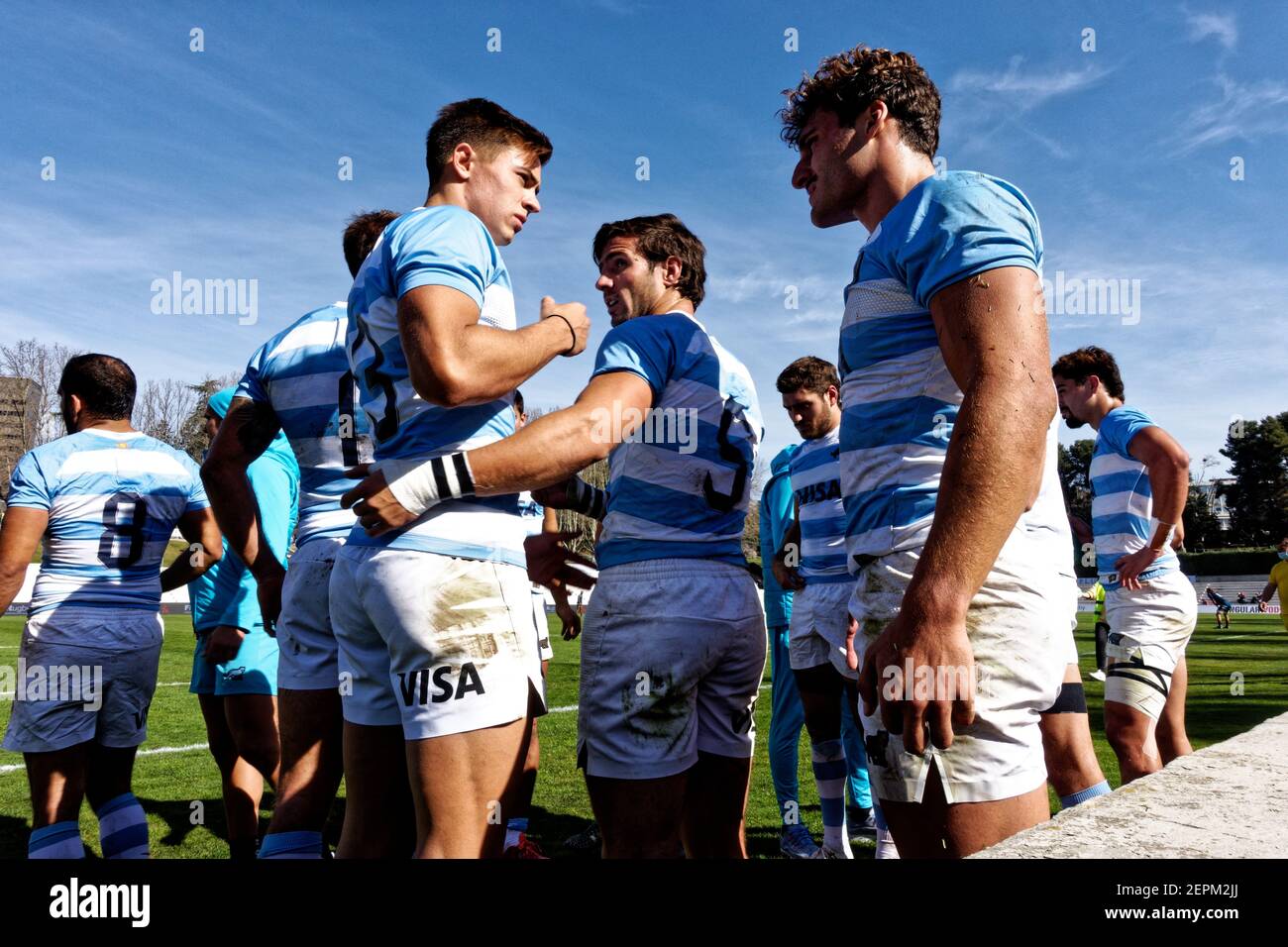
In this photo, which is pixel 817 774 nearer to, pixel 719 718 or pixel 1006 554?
pixel 719 718

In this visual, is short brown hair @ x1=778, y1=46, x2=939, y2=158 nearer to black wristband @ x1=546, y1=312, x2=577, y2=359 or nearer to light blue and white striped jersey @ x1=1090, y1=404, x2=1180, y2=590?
black wristband @ x1=546, y1=312, x2=577, y2=359

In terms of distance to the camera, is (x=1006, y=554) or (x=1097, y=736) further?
(x=1097, y=736)

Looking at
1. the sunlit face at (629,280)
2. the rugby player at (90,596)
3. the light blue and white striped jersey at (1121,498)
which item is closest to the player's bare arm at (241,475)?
the rugby player at (90,596)

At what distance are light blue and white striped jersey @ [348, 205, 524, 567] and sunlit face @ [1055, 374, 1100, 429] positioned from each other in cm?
460

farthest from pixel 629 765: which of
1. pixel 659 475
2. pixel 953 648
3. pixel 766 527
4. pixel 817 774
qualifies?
pixel 766 527

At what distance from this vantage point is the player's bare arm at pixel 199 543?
15.4 feet

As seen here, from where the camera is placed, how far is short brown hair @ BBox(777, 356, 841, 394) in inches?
230

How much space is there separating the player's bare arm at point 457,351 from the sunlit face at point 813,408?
3.93 m

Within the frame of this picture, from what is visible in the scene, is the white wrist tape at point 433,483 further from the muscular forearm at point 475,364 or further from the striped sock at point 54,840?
the striped sock at point 54,840

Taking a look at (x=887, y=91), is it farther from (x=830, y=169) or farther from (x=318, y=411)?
(x=318, y=411)

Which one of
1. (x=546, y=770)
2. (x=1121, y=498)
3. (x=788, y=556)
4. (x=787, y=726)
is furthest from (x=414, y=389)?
(x=546, y=770)

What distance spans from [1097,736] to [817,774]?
4.54 meters

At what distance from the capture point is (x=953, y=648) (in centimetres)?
154

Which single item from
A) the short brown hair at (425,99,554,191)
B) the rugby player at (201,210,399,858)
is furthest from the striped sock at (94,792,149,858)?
the short brown hair at (425,99,554,191)
